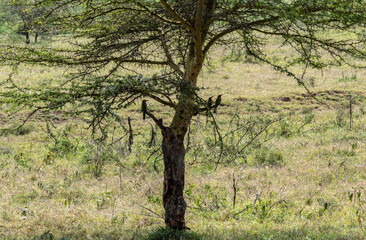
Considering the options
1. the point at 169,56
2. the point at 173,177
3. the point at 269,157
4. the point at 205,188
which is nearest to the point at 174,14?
the point at 169,56

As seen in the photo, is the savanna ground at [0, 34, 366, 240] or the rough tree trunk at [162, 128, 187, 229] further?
the savanna ground at [0, 34, 366, 240]

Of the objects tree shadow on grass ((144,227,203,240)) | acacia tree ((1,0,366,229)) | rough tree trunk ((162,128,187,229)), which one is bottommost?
tree shadow on grass ((144,227,203,240))

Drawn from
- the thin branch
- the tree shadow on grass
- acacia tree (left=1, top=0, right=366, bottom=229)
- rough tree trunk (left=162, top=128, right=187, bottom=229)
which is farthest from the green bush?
the thin branch

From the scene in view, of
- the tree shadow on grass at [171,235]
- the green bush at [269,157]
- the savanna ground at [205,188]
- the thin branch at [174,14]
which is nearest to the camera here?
the thin branch at [174,14]

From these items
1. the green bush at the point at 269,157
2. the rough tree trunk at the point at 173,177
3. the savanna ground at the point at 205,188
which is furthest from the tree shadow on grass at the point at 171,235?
the green bush at the point at 269,157

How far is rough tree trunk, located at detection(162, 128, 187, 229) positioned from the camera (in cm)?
640

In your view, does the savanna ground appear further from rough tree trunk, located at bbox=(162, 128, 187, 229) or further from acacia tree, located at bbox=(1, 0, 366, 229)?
acacia tree, located at bbox=(1, 0, 366, 229)

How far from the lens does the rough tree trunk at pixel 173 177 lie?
640cm

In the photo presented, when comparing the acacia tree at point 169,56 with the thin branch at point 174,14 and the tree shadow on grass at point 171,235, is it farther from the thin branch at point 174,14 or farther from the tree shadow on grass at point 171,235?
the tree shadow on grass at point 171,235

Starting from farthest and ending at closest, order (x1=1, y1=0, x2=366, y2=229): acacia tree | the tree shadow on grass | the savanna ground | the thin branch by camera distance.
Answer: the savanna ground → the tree shadow on grass → the thin branch → (x1=1, y1=0, x2=366, y2=229): acacia tree

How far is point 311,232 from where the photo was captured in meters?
6.16

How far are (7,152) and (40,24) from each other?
28.6 feet

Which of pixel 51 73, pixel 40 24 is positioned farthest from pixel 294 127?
pixel 51 73

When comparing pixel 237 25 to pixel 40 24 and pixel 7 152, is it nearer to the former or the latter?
pixel 40 24
